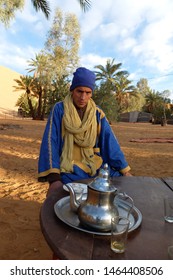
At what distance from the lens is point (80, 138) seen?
2.09 metres

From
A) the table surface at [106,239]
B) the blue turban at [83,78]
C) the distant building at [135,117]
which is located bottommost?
the table surface at [106,239]

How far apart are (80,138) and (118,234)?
3.94 ft

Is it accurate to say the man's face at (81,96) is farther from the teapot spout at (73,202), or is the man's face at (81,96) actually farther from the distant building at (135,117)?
the distant building at (135,117)

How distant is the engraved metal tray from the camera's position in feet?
3.58

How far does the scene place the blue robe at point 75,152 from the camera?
1.90 metres

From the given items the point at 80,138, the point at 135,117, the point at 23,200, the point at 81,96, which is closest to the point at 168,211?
the point at 80,138

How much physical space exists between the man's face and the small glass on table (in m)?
1.32

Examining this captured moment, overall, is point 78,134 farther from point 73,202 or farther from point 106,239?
point 106,239

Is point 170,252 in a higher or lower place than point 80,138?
lower

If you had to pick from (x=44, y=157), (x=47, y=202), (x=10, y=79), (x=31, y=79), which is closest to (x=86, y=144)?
(x=44, y=157)

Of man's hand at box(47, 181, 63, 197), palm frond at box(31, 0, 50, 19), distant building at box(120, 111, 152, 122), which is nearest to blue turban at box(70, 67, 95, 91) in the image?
man's hand at box(47, 181, 63, 197)

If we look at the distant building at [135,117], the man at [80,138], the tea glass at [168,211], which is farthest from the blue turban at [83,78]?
the distant building at [135,117]

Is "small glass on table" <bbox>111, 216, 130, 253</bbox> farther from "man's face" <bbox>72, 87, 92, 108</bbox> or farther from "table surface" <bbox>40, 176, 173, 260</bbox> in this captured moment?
"man's face" <bbox>72, 87, 92, 108</bbox>
